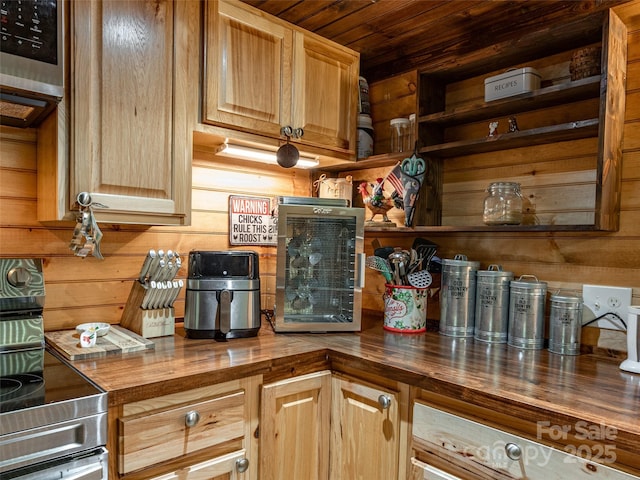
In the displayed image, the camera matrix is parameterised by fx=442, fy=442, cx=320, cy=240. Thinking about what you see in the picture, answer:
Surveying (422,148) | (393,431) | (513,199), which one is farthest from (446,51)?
(393,431)

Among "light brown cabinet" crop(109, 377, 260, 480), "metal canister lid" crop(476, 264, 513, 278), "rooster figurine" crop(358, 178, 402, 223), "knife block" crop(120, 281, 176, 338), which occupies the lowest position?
"light brown cabinet" crop(109, 377, 260, 480)

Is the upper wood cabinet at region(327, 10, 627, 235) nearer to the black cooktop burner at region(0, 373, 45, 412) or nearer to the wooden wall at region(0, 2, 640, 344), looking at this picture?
the wooden wall at region(0, 2, 640, 344)

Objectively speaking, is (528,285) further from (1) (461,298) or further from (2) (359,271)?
(2) (359,271)

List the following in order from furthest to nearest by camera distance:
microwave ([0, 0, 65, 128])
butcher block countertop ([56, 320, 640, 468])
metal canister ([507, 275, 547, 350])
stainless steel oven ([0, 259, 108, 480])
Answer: metal canister ([507, 275, 547, 350]) < microwave ([0, 0, 65, 128]) < butcher block countertop ([56, 320, 640, 468]) < stainless steel oven ([0, 259, 108, 480])

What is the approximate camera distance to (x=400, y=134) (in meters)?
2.04

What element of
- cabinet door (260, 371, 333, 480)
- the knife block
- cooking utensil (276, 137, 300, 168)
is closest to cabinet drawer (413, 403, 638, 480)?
cabinet door (260, 371, 333, 480)

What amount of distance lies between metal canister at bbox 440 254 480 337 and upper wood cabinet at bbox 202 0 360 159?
2.34ft

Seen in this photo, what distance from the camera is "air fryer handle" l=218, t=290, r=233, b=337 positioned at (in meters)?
1.55

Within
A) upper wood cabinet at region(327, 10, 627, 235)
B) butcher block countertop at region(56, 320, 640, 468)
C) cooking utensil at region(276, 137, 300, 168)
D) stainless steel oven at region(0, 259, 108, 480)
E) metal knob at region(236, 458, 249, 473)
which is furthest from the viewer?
cooking utensil at region(276, 137, 300, 168)

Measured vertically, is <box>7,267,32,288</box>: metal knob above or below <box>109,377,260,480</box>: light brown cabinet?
above

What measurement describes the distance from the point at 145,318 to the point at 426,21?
5.21 ft

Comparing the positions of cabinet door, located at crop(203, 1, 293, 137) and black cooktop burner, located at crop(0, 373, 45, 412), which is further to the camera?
cabinet door, located at crop(203, 1, 293, 137)

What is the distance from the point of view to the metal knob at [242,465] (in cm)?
130

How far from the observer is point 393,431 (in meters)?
1.34
